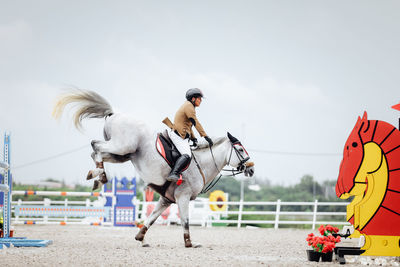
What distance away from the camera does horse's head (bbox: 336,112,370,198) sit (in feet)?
20.0

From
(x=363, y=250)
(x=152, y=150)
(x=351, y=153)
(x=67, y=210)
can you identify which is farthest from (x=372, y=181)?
(x=67, y=210)

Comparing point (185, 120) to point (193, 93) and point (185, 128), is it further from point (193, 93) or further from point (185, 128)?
point (193, 93)

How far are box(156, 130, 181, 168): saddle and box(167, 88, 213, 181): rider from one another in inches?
2.8

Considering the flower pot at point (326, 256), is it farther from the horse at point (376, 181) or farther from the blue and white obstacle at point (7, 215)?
the blue and white obstacle at point (7, 215)

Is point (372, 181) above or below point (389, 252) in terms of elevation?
above

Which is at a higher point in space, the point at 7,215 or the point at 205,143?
the point at 205,143

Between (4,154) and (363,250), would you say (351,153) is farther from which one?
(4,154)

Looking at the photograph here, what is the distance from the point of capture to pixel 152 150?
716 cm

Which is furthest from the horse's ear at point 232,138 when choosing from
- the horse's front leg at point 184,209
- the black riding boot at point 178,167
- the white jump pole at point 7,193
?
the white jump pole at point 7,193

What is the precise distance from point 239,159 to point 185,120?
118 centimetres

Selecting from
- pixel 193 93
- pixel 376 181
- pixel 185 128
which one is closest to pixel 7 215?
pixel 185 128

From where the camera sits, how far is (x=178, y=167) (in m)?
7.05

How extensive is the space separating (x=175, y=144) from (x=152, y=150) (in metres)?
0.39

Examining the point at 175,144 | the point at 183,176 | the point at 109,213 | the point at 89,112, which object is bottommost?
the point at 109,213
